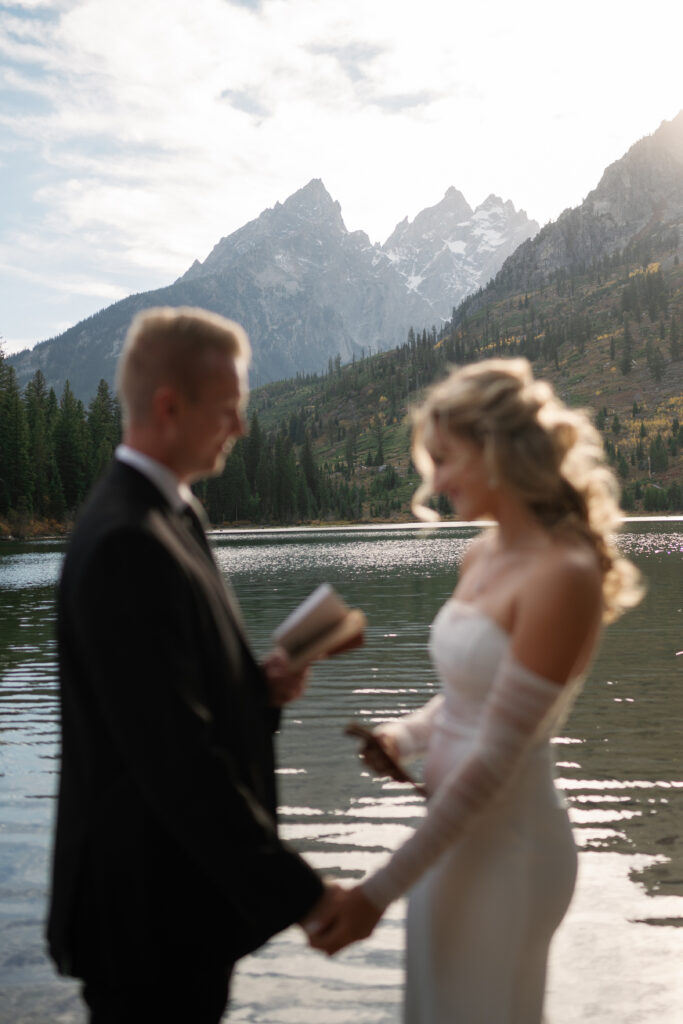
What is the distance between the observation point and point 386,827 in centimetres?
784

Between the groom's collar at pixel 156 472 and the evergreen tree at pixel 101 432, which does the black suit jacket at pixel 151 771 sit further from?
the evergreen tree at pixel 101 432

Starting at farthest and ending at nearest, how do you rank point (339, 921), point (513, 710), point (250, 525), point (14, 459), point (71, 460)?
1. point (250, 525)
2. point (71, 460)
3. point (14, 459)
4. point (513, 710)
5. point (339, 921)

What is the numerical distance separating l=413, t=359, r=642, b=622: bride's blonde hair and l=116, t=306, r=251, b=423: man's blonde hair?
0.68 meters

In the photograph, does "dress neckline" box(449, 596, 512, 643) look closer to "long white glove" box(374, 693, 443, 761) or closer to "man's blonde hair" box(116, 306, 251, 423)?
"long white glove" box(374, 693, 443, 761)

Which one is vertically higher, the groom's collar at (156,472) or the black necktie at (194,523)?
the groom's collar at (156,472)

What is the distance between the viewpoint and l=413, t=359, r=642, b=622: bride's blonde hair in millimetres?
2584

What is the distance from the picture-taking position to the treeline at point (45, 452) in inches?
3194

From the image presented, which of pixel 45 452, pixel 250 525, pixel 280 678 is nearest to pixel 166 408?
pixel 280 678

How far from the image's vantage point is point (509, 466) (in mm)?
2602

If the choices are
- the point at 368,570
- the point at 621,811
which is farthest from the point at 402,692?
the point at 368,570

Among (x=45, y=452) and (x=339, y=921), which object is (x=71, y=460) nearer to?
(x=45, y=452)

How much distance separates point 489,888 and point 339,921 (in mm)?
542

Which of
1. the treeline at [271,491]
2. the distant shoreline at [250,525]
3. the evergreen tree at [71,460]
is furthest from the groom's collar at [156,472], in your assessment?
the treeline at [271,491]

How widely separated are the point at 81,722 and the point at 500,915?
1.36 m
